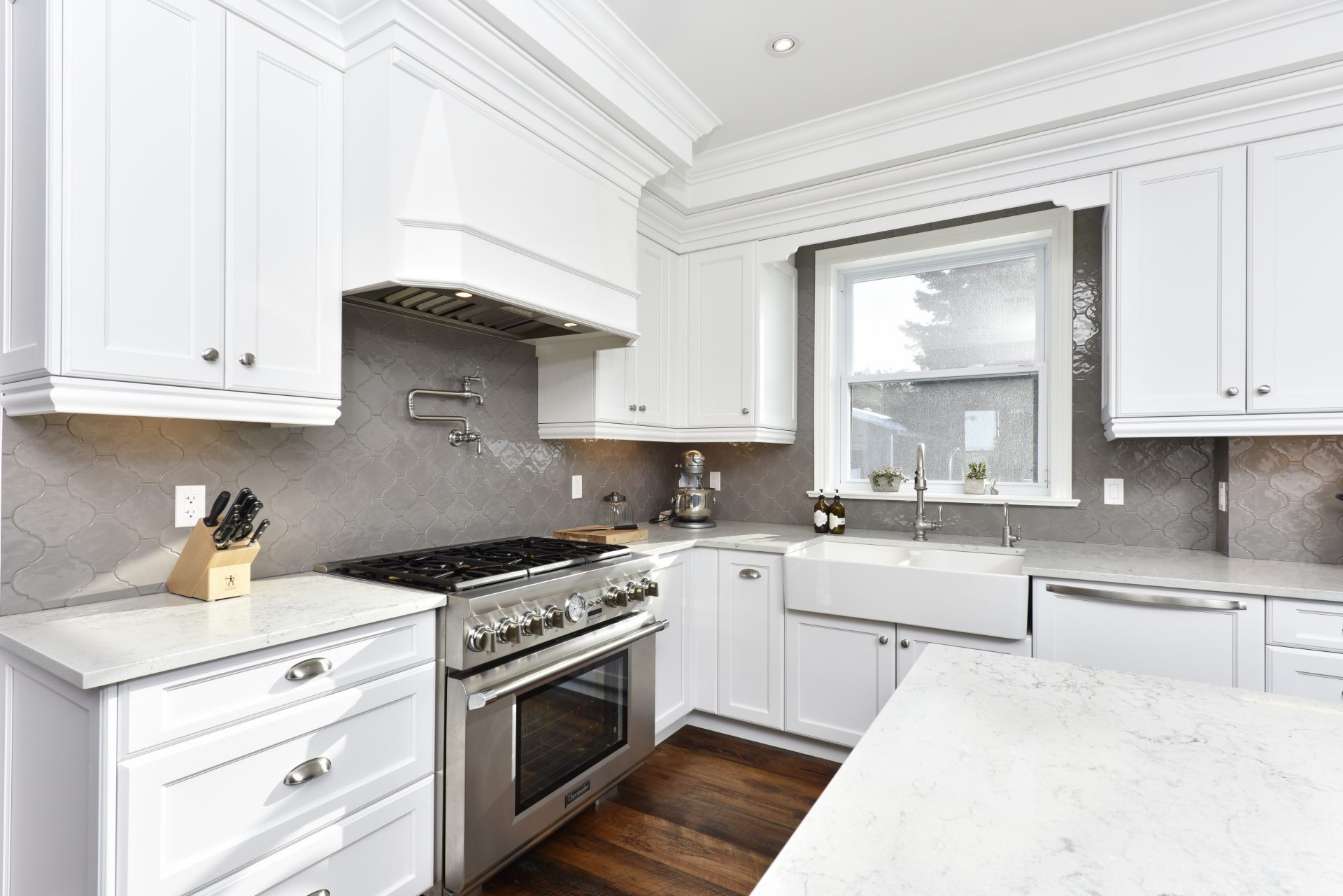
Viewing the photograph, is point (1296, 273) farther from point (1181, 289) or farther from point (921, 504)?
point (921, 504)

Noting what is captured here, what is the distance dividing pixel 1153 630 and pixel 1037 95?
1995 mm

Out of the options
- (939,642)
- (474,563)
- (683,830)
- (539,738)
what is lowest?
(683,830)

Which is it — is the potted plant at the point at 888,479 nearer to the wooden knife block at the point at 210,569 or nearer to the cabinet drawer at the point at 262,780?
the cabinet drawer at the point at 262,780

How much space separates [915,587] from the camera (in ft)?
8.38

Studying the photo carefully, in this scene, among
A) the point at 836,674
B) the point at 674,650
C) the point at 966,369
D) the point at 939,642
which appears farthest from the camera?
the point at 966,369

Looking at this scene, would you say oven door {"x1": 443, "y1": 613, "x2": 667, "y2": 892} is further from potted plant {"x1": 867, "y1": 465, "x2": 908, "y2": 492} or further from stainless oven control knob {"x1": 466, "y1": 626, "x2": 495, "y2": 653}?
potted plant {"x1": 867, "y1": 465, "x2": 908, "y2": 492}

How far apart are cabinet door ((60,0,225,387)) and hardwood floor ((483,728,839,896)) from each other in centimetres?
178

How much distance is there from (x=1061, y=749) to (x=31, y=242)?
7.25ft

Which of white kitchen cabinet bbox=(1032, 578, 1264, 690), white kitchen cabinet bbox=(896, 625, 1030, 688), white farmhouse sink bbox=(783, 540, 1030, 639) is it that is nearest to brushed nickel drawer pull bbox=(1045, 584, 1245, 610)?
white kitchen cabinet bbox=(1032, 578, 1264, 690)

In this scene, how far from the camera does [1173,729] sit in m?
0.95

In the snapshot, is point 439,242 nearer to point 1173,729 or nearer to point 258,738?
point 258,738

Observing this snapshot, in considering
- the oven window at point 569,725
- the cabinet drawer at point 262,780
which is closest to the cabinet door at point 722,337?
the oven window at point 569,725

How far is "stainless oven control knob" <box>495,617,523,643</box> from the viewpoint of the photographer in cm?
186

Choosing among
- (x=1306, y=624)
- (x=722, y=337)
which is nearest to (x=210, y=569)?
(x=722, y=337)
